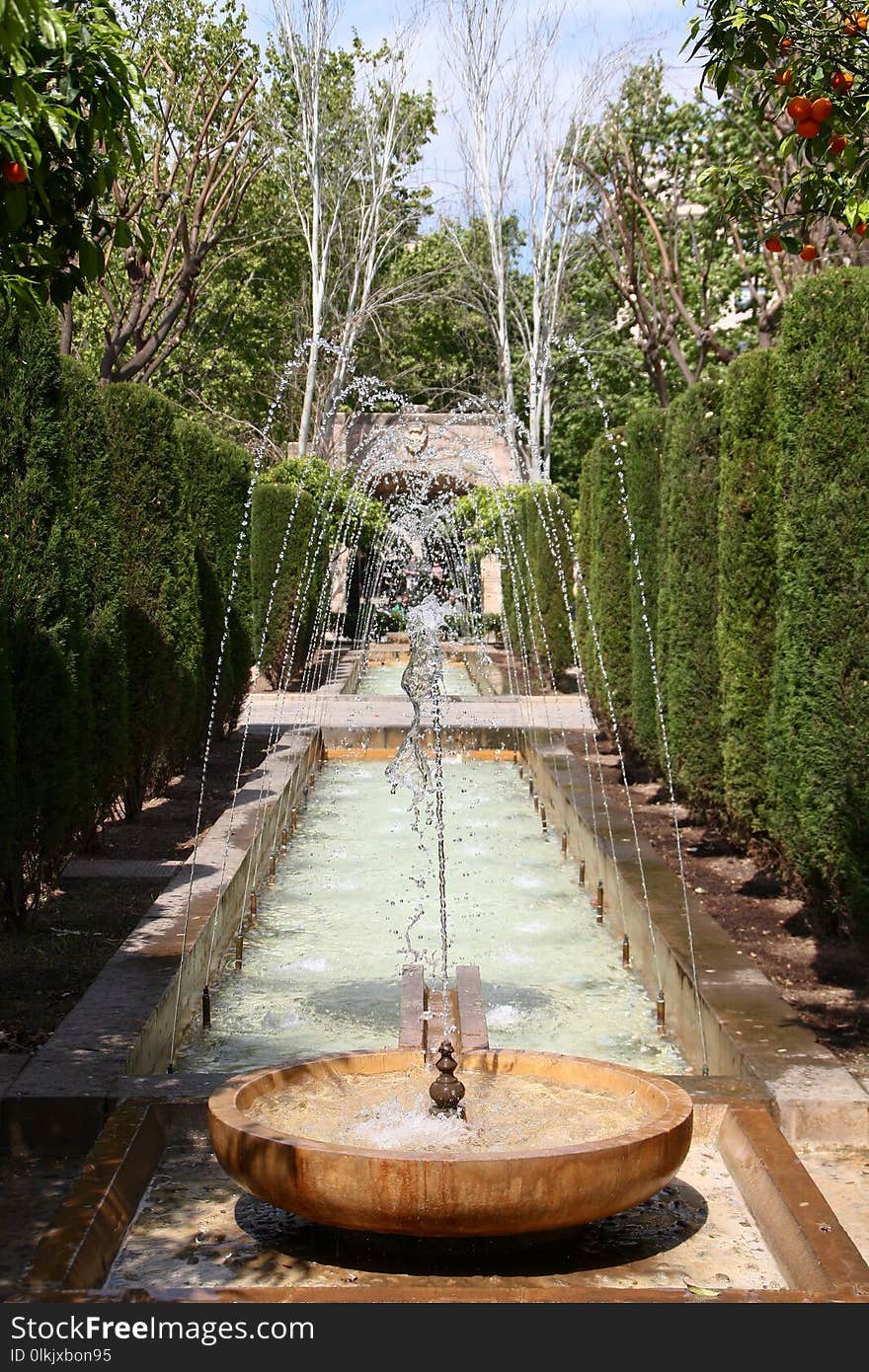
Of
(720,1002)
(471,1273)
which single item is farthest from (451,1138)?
(720,1002)

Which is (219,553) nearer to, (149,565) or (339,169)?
(149,565)

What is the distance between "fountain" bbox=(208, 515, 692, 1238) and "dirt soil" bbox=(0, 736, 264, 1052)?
138 cm

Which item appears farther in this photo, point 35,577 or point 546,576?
point 546,576

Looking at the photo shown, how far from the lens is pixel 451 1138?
136 inches

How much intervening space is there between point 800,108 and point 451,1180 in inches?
127

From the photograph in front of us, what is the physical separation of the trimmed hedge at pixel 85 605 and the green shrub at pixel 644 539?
321cm

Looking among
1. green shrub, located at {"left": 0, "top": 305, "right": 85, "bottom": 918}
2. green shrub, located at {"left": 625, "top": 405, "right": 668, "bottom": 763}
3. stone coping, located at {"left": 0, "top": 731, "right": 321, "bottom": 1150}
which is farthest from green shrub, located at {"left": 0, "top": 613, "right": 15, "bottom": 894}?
green shrub, located at {"left": 625, "top": 405, "right": 668, "bottom": 763}

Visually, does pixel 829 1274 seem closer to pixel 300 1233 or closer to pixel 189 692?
pixel 300 1233

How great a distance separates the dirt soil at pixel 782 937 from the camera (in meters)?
4.91

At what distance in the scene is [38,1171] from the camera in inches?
150

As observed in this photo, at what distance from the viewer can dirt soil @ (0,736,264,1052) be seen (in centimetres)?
501

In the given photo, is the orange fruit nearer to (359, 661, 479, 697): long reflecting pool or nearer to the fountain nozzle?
the fountain nozzle

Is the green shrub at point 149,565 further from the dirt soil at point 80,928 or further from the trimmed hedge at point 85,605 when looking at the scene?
the dirt soil at point 80,928
